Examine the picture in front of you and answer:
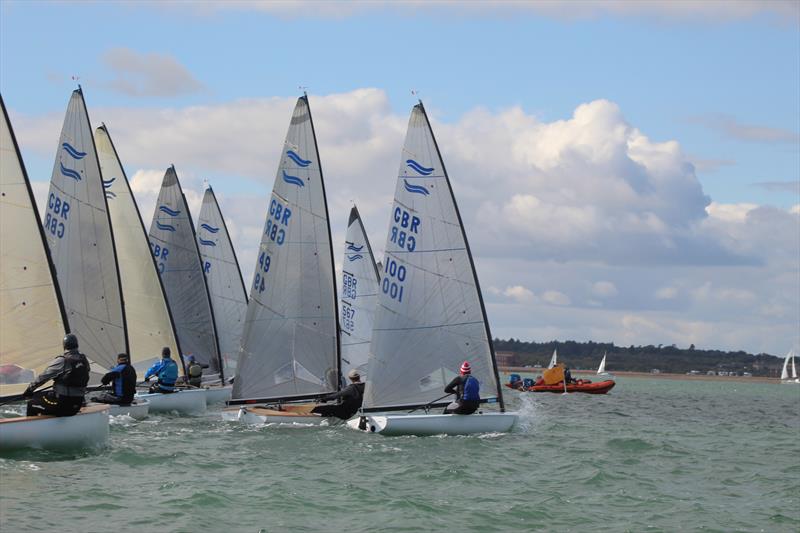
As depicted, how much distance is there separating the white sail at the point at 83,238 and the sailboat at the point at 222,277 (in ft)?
42.1

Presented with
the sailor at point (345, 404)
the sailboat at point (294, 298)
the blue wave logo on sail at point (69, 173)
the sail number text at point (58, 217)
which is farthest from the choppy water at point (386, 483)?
the blue wave logo on sail at point (69, 173)

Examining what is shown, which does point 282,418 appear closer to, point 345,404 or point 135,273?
point 345,404

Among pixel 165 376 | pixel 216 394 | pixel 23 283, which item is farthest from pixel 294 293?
pixel 216 394

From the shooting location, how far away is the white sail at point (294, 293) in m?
29.9

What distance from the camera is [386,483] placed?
19.8 meters

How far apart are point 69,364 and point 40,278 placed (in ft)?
9.15

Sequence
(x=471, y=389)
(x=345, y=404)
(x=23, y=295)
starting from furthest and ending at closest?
(x=345, y=404)
(x=471, y=389)
(x=23, y=295)

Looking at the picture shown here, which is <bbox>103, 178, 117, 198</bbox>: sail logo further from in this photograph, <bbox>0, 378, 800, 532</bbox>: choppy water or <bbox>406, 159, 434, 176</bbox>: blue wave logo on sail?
<bbox>406, 159, 434, 176</bbox>: blue wave logo on sail

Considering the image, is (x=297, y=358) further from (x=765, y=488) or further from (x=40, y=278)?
(x=765, y=488)

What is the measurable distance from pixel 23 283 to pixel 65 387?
2.84m

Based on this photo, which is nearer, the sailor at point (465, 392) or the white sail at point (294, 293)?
the sailor at point (465, 392)

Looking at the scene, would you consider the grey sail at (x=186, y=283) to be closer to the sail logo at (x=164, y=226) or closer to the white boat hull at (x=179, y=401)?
the sail logo at (x=164, y=226)

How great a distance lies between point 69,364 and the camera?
19.9m

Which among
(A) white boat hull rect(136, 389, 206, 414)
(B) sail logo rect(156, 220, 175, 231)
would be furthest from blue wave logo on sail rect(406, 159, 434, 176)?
(B) sail logo rect(156, 220, 175, 231)
